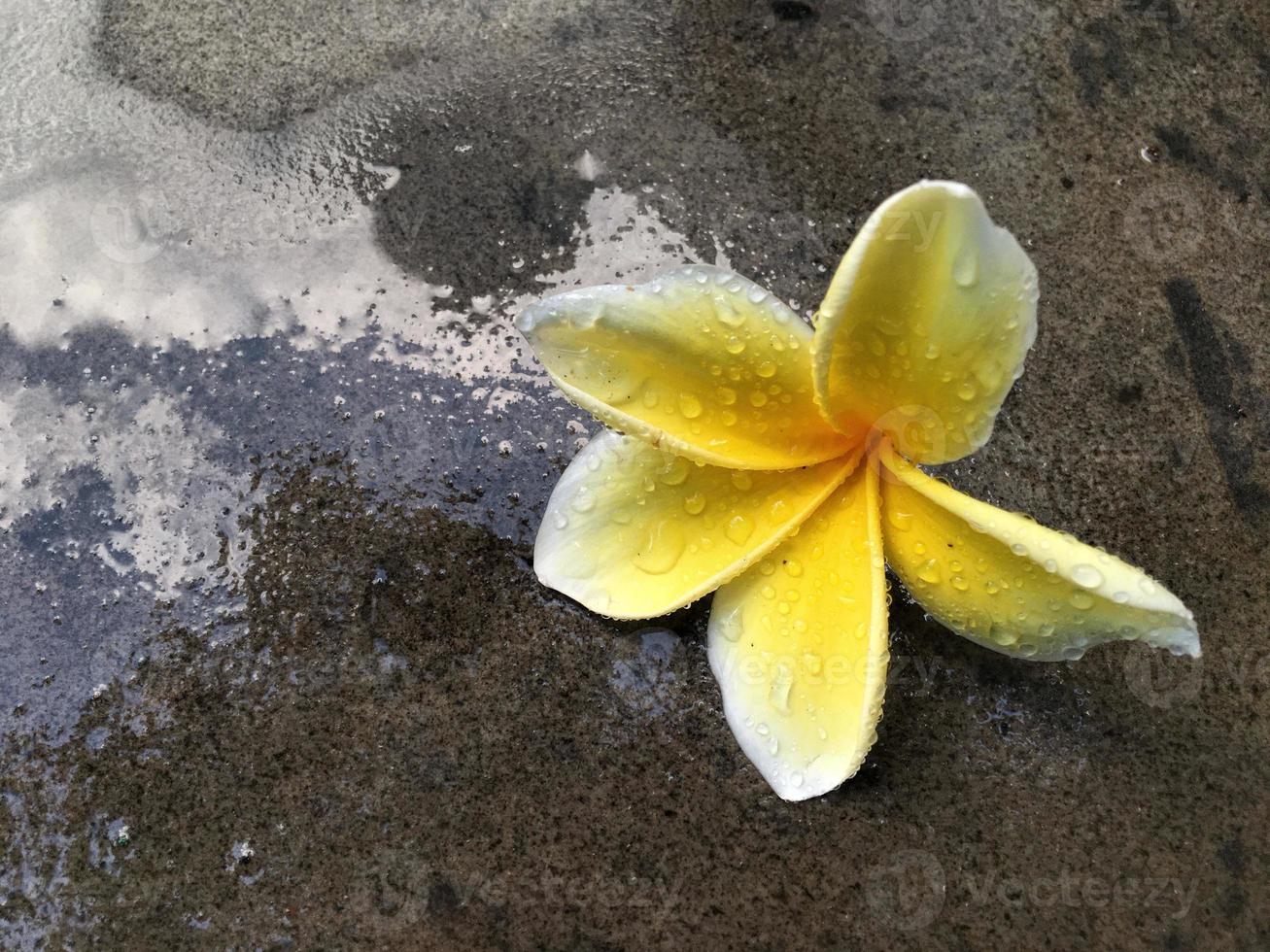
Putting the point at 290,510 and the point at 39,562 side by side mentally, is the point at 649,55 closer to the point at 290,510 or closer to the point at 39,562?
the point at 290,510

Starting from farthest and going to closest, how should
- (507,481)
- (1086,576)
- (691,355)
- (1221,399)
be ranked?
(1221,399), (507,481), (691,355), (1086,576)

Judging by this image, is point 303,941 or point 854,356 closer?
point 854,356

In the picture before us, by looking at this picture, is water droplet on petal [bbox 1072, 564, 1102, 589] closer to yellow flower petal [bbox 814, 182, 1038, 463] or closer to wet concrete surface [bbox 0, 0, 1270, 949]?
yellow flower petal [bbox 814, 182, 1038, 463]

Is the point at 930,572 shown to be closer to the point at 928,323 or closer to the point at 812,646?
the point at 812,646

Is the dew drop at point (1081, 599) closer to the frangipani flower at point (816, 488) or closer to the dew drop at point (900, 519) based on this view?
the frangipani flower at point (816, 488)

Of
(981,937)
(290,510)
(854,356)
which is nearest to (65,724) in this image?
(290,510)

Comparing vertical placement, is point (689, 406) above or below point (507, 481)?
above

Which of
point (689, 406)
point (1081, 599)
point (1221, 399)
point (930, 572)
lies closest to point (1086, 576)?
point (1081, 599)
